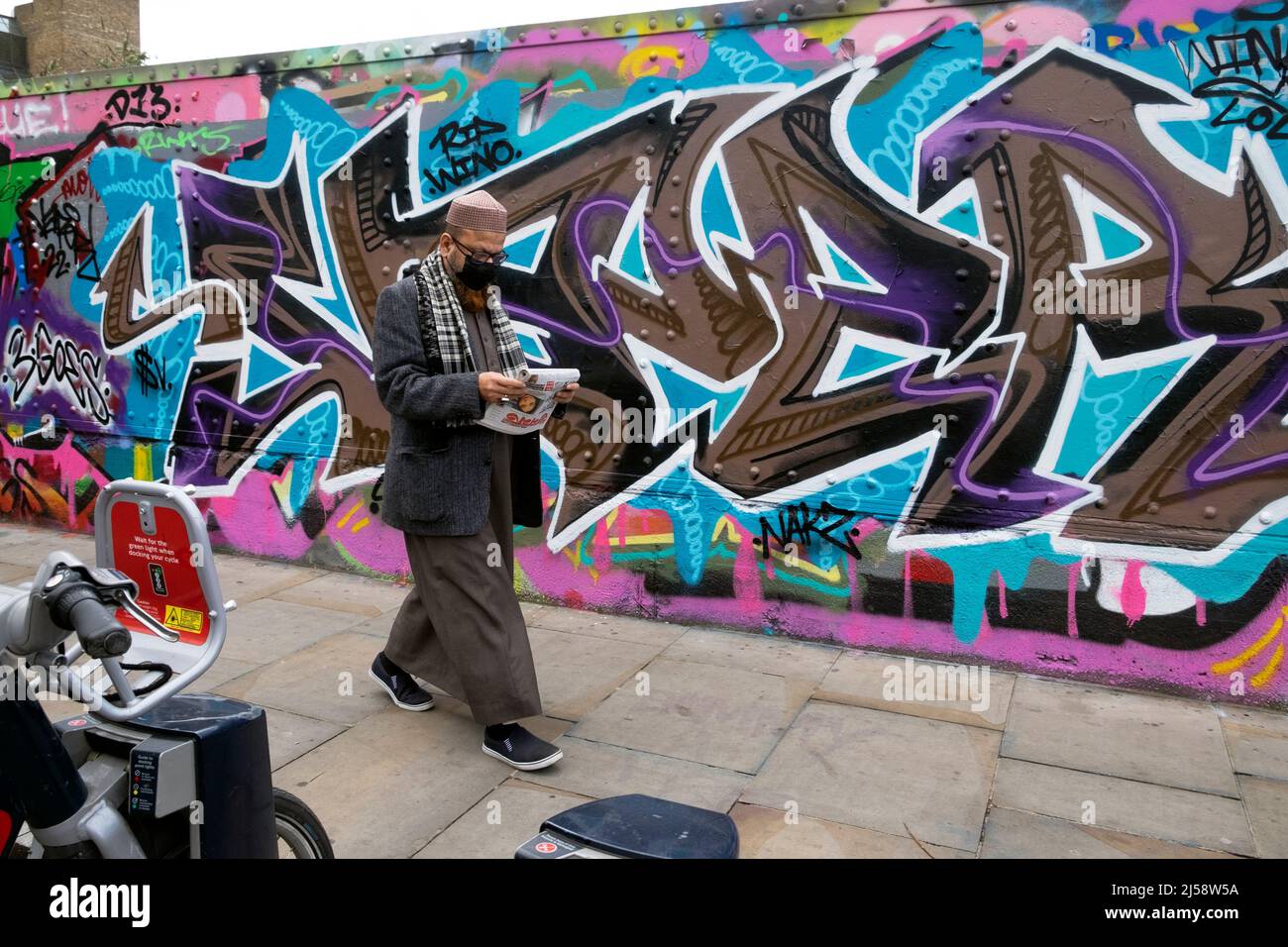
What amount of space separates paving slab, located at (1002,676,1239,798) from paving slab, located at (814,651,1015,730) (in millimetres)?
96

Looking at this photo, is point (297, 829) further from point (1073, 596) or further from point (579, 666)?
point (1073, 596)

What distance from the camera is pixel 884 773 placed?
3699 mm

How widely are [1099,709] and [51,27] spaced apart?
24.8 metres

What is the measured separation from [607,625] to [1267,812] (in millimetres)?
2906

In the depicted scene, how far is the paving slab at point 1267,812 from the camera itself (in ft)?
10.5

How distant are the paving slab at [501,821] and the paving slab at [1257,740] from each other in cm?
241

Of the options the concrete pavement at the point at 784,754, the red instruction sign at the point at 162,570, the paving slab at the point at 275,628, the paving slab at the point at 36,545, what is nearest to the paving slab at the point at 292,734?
the concrete pavement at the point at 784,754

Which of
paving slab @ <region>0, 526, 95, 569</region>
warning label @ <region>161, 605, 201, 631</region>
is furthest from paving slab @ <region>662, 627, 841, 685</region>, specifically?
paving slab @ <region>0, 526, 95, 569</region>

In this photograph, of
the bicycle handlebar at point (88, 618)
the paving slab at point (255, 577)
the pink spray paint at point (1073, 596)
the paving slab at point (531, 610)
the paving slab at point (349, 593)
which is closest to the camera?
the bicycle handlebar at point (88, 618)

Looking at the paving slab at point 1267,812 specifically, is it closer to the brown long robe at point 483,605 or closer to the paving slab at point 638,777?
the paving slab at point 638,777

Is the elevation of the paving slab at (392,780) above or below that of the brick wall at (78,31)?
below

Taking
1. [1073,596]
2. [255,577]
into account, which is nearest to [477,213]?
[1073,596]

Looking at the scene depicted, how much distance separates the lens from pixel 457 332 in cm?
371

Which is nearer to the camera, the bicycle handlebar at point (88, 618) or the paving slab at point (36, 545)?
the bicycle handlebar at point (88, 618)
